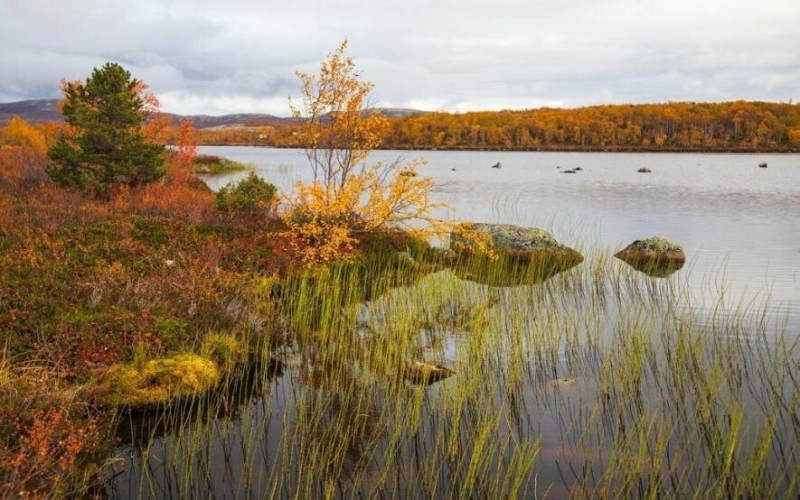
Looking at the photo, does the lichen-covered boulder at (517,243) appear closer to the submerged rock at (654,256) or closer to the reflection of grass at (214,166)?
the submerged rock at (654,256)

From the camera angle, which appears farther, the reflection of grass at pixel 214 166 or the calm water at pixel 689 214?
the reflection of grass at pixel 214 166

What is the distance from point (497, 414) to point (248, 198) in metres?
14.3

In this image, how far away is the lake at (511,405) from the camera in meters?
6.62

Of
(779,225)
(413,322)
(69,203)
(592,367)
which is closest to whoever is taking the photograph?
(592,367)

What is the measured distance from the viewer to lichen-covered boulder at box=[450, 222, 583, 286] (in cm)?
1648

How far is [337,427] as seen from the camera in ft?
24.7

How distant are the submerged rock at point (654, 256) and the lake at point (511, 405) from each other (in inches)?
53.0

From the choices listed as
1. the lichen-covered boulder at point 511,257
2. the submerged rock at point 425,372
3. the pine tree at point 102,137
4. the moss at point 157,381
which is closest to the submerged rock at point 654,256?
the lichen-covered boulder at point 511,257

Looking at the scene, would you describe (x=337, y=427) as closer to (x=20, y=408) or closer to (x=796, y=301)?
(x=20, y=408)

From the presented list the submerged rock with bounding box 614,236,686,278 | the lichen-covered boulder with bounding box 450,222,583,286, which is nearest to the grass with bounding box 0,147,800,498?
the lichen-covered boulder with bounding box 450,222,583,286

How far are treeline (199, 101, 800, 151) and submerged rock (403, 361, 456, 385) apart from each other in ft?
349

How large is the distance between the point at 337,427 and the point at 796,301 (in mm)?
11726

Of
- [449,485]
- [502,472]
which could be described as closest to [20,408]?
[449,485]

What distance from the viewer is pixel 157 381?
9.08m
